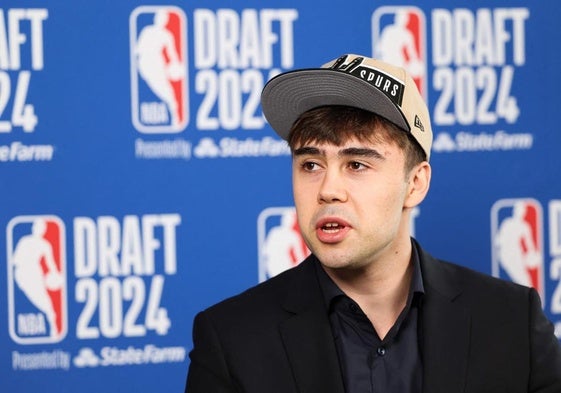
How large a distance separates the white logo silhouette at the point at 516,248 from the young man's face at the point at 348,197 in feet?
3.72

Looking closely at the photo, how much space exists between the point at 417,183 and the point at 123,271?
38.6 inches

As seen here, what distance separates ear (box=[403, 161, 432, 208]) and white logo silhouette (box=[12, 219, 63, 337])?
40.6 inches

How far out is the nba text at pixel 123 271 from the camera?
2508 mm

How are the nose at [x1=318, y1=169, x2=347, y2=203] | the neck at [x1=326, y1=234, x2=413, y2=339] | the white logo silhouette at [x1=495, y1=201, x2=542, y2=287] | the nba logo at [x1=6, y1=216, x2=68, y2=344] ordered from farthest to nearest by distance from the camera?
the white logo silhouette at [x1=495, y1=201, x2=542, y2=287] → the nba logo at [x1=6, y1=216, x2=68, y2=344] → the neck at [x1=326, y1=234, x2=413, y2=339] → the nose at [x1=318, y1=169, x2=347, y2=203]

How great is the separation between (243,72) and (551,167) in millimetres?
851

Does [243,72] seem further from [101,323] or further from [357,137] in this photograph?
[357,137]

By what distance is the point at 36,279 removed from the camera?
2.48m

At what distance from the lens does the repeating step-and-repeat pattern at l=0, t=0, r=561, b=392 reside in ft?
8.11

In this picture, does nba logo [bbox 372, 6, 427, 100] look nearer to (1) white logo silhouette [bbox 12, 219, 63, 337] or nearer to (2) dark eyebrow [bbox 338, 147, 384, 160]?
(1) white logo silhouette [bbox 12, 219, 63, 337]

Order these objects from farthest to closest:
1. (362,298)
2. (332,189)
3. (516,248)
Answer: (516,248), (362,298), (332,189)

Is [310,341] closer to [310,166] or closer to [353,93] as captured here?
[310,166]

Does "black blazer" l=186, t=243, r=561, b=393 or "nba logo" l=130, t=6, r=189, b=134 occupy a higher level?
"nba logo" l=130, t=6, r=189, b=134

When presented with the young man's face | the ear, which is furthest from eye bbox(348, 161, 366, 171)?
the ear

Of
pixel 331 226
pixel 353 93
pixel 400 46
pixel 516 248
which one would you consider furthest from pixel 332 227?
pixel 516 248
